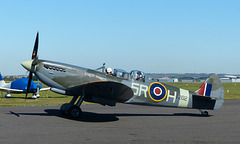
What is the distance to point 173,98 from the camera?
40.1ft

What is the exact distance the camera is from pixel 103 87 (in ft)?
34.1

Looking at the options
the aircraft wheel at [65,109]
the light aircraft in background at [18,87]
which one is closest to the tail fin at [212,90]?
the aircraft wheel at [65,109]

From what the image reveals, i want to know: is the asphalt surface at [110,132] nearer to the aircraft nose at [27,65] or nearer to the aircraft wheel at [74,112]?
the aircraft wheel at [74,112]

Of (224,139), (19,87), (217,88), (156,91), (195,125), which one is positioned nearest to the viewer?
(224,139)

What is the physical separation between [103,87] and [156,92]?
2.79 metres

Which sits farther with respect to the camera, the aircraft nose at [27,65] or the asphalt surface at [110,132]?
the aircraft nose at [27,65]

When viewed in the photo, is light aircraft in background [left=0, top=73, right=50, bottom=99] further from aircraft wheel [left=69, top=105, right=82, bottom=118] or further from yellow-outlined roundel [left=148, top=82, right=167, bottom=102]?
yellow-outlined roundel [left=148, top=82, right=167, bottom=102]

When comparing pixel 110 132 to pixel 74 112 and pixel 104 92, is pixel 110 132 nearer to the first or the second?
pixel 104 92

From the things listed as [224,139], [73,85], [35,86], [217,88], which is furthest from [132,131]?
[35,86]

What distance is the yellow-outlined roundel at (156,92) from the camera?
11812 millimetres

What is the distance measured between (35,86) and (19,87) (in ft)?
4.68

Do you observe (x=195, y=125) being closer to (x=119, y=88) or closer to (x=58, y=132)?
(x=119, y=88)

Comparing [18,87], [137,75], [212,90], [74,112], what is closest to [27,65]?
[74,112]

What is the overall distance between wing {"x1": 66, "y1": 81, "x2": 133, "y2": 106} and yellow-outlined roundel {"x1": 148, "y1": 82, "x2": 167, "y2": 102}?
3.78 ft
